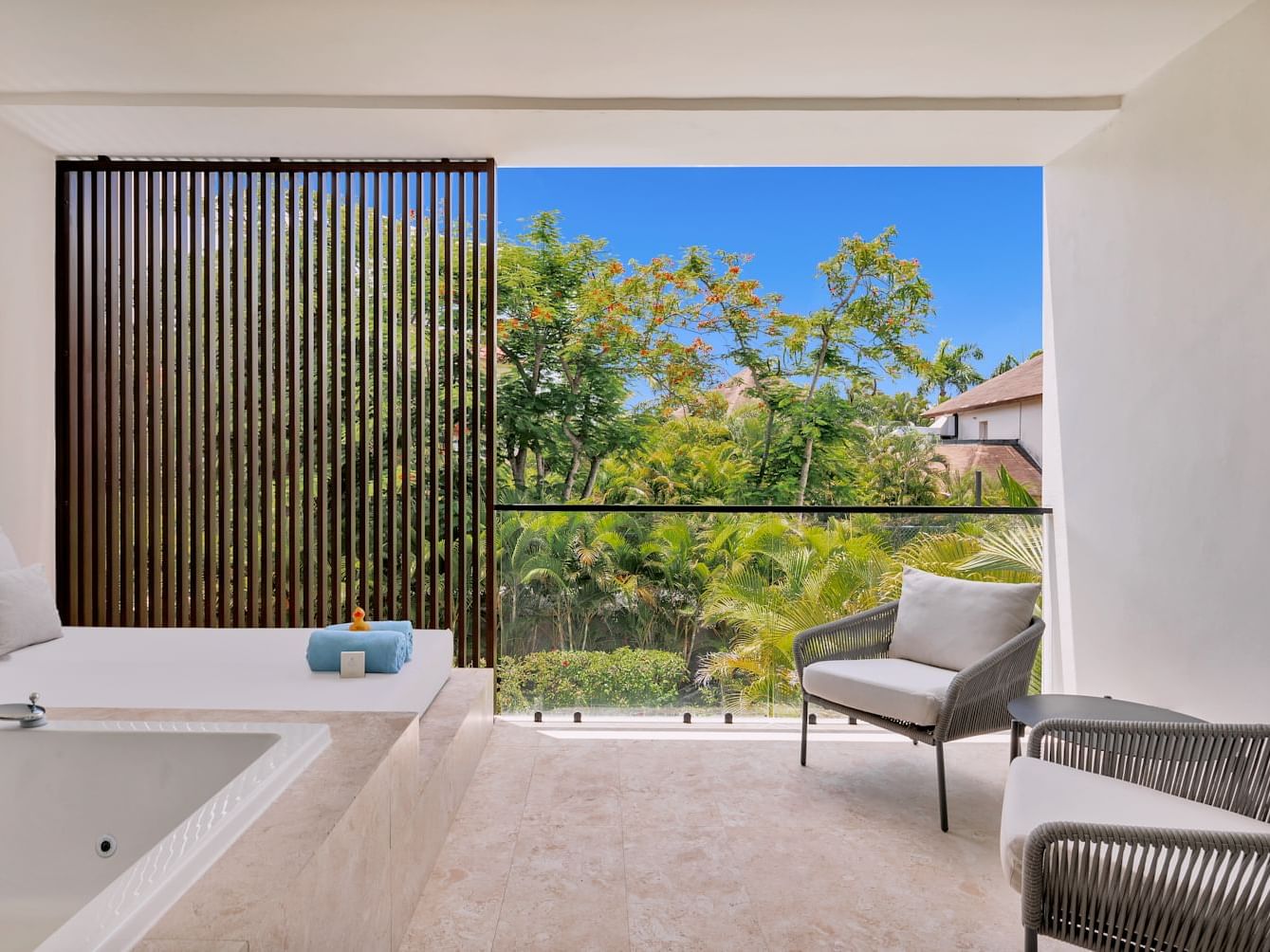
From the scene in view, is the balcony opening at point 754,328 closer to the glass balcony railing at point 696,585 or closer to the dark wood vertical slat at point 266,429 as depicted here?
the glass balcony railing at point 696,585

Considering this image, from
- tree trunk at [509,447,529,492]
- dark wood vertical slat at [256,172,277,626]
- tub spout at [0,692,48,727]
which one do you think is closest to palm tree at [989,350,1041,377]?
tree trunk at [509,447,529,492]

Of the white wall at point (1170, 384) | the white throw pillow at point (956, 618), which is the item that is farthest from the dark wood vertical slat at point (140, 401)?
the white wall at point (1170, 384)

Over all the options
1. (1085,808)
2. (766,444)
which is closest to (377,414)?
(1085,808)

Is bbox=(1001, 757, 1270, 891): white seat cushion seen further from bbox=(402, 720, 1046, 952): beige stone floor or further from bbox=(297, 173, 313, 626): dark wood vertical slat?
bbox=(297, 173, 313, 626): dark wood vertical slat

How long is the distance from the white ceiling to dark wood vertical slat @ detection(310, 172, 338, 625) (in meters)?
0.44

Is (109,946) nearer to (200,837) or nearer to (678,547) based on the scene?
(200,837)

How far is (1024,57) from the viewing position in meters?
2.98

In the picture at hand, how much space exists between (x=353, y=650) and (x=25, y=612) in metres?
1.29

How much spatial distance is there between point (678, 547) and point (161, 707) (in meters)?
2.24

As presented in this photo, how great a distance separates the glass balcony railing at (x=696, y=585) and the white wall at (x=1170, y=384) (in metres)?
0.51

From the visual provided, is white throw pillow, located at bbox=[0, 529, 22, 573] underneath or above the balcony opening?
underneath

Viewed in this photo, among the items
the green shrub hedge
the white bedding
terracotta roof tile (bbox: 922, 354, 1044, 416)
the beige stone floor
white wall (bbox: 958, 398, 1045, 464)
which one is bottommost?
the beige stone floor

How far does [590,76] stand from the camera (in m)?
3.15

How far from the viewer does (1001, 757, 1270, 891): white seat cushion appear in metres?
1.79
